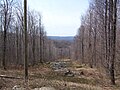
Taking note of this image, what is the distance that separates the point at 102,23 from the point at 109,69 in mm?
7976

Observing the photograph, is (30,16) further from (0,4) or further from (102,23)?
(102,23)

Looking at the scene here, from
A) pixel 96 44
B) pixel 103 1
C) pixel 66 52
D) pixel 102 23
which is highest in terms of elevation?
pixel 103 1

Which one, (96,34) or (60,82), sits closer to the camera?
(60,82)

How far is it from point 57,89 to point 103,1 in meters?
12.4

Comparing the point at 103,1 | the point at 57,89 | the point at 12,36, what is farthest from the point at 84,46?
the point at 57,89

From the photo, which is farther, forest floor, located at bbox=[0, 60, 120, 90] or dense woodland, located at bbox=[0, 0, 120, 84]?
dense woodland, located at bbox=[0, 0, 120, 84]

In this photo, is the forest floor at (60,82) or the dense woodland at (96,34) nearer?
the forest floor at (60,82)

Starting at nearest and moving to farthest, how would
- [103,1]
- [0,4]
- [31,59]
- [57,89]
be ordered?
[57,89], [103,1], [0,4], [31,59]

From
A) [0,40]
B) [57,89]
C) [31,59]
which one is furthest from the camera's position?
[31,59]

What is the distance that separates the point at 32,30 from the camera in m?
50.9

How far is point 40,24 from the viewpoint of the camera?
59000mm

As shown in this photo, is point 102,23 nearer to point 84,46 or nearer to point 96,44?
point 96,44

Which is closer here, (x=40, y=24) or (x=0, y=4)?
(x=0, y=4)

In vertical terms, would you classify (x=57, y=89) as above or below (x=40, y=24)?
below
